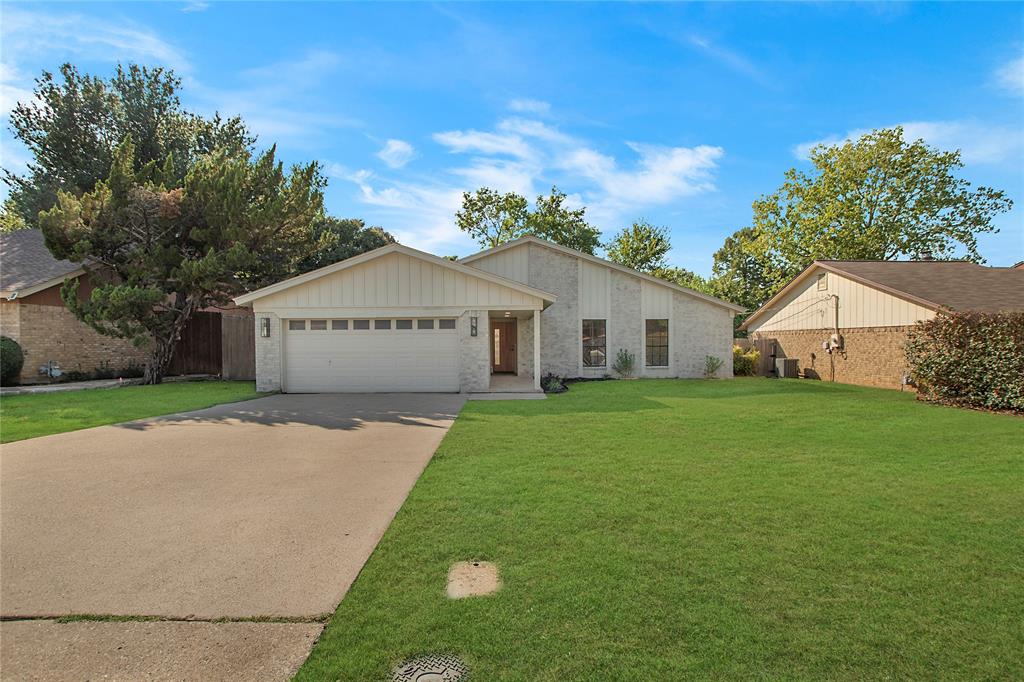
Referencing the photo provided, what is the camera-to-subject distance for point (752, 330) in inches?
970

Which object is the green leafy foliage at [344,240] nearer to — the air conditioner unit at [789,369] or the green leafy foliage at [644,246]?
the green leafy foliage at [644,246]

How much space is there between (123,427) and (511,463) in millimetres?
7323

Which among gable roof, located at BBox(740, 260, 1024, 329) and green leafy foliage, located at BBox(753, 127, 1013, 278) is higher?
green leafy foliage, located at BBox(753, 127, 1013, 278)

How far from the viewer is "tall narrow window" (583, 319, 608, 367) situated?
59.0ft

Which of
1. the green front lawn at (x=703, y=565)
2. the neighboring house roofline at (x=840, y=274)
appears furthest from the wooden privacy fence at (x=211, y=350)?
the neighboring house roofline at (x=840, y=274)

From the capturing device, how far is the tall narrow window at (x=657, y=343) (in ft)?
59.3

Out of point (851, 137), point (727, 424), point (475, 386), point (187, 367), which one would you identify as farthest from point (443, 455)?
point (851, 137)

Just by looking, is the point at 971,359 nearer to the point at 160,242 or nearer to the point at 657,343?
the point at 657,343

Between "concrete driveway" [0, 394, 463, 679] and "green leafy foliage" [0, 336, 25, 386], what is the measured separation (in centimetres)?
1030

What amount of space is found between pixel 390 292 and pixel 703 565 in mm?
11832

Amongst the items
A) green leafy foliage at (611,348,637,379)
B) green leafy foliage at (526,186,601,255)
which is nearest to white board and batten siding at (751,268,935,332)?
green leafy foliage at (611,348,637,379)

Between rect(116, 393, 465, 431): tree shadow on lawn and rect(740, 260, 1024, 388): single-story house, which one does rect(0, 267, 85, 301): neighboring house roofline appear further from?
rect(740, 260, 1024, 388): single-story house

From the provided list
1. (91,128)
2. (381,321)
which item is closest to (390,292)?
(381,321)

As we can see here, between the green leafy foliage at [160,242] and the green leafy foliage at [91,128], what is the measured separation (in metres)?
9.98
